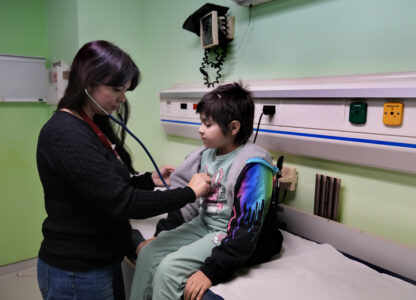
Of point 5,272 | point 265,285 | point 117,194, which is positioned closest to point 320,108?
point 265,285

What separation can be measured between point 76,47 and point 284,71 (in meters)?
1.41

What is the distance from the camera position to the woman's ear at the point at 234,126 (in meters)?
1.16

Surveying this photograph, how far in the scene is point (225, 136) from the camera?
3.81 feet

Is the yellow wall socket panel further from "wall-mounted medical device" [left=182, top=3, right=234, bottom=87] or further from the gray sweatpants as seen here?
"wall-mounted medical device" [left=182, top=3, right=234, bottom=87]

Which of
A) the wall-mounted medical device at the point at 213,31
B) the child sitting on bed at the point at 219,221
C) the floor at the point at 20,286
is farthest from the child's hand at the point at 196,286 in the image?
the floor at the point at 20,286

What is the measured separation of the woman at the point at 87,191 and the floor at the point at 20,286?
5.33 feet

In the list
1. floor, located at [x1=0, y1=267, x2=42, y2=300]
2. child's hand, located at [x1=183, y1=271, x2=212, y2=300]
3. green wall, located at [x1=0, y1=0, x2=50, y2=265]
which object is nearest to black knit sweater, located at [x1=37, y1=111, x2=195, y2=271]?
child's hand, located at [x1=183, y1=271, x2=212, y2=300]

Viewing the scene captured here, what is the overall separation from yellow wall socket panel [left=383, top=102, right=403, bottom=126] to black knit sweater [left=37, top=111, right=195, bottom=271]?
0.68 meters

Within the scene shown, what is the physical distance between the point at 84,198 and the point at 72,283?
0.27 metres

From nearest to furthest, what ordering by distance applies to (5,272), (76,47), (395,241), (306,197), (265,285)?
(265,285)
(395,241)
(306,197)
(76,47)
(5,272)

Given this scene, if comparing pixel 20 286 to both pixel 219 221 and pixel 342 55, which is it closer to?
pixel 219 221

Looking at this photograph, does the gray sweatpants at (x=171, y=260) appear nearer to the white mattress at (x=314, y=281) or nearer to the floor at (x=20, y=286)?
the white mattress at (x=314, y=281)

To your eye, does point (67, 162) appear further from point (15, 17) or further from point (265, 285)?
point (15, 17)

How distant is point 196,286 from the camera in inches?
37.1
